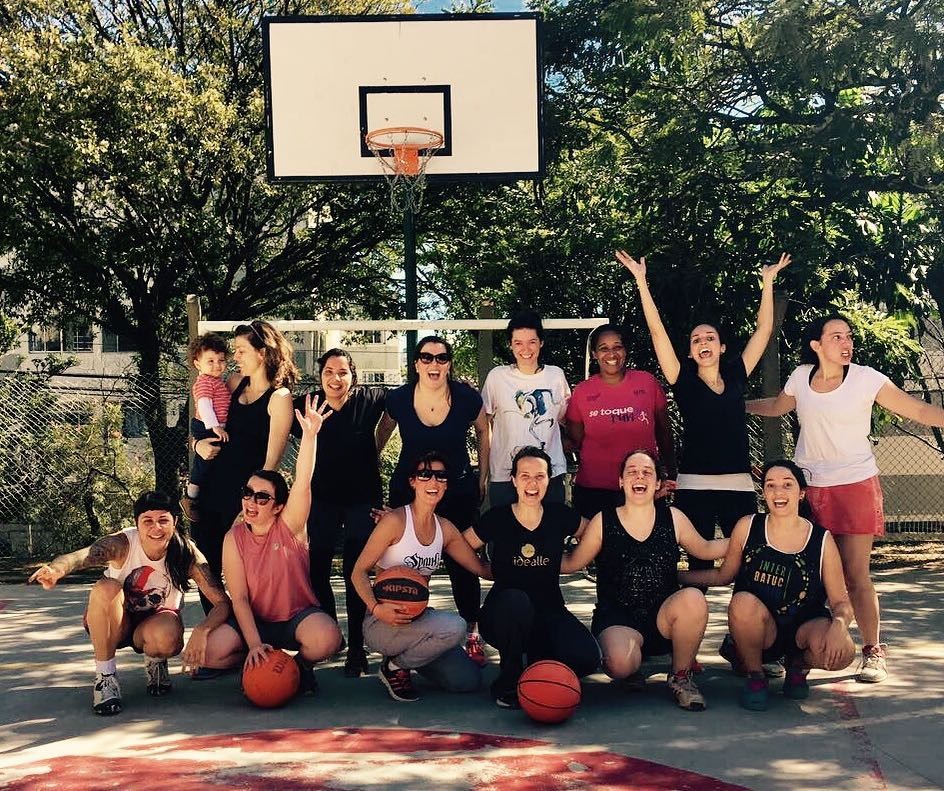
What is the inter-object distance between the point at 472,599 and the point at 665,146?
282 inches

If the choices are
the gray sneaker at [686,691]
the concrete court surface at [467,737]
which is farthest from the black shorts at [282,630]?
the gray sneaker at [686,691]

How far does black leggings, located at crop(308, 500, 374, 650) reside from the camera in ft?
18.5

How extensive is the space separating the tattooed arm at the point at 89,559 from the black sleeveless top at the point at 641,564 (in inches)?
92.0

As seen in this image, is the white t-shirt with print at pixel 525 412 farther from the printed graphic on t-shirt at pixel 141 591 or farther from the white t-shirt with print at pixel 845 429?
the printed graphic on t-shirt at pixel 141 591

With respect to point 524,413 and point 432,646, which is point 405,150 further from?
point 432,646

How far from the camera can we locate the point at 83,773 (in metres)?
4.09

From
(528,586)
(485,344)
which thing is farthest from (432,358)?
(485,344)

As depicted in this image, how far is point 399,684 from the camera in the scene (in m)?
5.15

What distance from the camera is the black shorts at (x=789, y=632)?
16.6ft

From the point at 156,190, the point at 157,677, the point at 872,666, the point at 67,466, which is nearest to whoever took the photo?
the point at 157,677

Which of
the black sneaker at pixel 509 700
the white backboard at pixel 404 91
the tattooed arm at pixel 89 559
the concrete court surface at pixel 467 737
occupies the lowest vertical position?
the concrete court surface at pixel 467 737

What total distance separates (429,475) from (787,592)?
178cm

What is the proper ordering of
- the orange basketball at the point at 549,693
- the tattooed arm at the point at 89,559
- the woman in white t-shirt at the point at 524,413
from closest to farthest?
1. the orange basketball at the point at 549,693
2. the tattooed arm at the point at 89,559
3. the woman in white t-shirt at the point at 524,413

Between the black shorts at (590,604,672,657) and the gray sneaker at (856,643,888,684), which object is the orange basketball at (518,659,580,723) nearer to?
the black shorts at (590,604,672,657)
